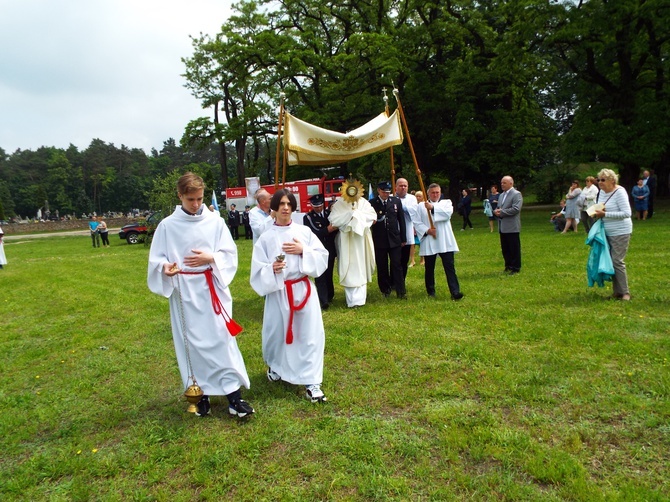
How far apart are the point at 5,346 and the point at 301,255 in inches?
208

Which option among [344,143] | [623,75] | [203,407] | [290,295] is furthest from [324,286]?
[623,75]

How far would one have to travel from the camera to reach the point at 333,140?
8.06 metres

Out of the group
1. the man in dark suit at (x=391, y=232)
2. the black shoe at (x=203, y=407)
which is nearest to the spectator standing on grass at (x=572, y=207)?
the man in dark suit at (x=391, y=232)

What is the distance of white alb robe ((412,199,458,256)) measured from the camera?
8234 millimetres

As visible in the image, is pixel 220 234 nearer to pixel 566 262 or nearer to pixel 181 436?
pixel 181 436

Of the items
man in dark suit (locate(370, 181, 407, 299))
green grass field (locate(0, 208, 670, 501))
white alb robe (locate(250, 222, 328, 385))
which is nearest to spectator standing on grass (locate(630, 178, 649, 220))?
green grass field (locate(0, 208, 670, 501))

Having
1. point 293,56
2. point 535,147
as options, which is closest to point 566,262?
point 535,147

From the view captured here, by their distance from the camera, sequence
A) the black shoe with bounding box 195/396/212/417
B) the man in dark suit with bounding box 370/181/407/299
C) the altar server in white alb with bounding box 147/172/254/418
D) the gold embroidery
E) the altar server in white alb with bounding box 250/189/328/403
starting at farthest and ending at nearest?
the man in dark suit with bounding box 370/181/407/299 → the gold embroidery → the altar server in white alb with bounding box 250/189/328/403 → the black shoe with bounding box 195/396/212/417 → the altar server in white alb with bounding box 147/172/254/418

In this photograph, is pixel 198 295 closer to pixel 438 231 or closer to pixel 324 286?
pixel 324 286

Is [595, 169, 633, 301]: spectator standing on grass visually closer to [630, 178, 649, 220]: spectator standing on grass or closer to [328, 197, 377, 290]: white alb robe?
[328, 197, 377, 290]: white alb robe

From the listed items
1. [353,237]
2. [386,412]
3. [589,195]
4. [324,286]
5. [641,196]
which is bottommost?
[386,412]

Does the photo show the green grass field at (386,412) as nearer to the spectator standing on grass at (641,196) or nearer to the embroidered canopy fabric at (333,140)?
the embroidered canopy fabric at (333,140)

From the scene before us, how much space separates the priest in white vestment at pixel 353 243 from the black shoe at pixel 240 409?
407cm

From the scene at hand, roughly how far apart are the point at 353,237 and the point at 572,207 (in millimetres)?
11055
